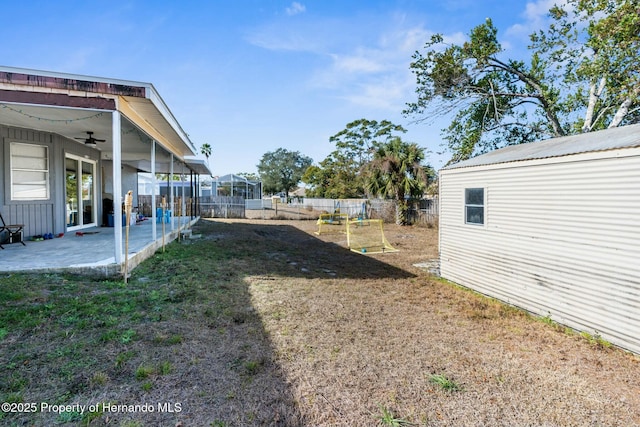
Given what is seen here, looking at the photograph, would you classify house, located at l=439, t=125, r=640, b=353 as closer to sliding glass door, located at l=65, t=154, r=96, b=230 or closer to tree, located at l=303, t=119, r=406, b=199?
sliding glass door, located at l=65, t=154, r=96, b=230

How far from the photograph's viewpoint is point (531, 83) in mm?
14539

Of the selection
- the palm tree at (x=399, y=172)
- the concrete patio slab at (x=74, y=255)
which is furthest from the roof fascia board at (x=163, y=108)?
the palm tree at (x=399, y=172)

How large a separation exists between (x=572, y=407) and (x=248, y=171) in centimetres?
6576

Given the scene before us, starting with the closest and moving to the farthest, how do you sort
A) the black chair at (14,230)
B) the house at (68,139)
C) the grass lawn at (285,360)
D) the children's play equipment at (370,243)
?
1. the grass lawn at (285,360)
2. the house at (68,139)
3. the black chair at (14,230)
4. the children's play equipment at (370,243)

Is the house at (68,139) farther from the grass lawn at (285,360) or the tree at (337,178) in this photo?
the tree at (337,178)

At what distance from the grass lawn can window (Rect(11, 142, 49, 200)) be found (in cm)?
365

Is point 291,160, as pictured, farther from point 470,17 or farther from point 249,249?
point 249,249

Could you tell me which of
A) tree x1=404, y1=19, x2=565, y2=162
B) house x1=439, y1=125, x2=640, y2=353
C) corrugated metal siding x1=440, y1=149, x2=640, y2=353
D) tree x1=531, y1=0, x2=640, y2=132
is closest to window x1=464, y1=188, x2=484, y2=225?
house x1=439, y1=125, x2=640, y2=353

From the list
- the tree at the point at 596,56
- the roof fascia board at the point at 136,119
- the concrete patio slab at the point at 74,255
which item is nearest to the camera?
the concrete patio slab at the point at 74,255

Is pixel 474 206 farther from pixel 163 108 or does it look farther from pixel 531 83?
pixel 531 83

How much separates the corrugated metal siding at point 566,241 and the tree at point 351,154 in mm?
25714

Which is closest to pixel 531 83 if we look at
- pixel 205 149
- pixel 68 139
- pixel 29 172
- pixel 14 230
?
pixel 68 139

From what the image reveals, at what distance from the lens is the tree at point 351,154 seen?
108ft

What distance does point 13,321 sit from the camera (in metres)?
3.31
